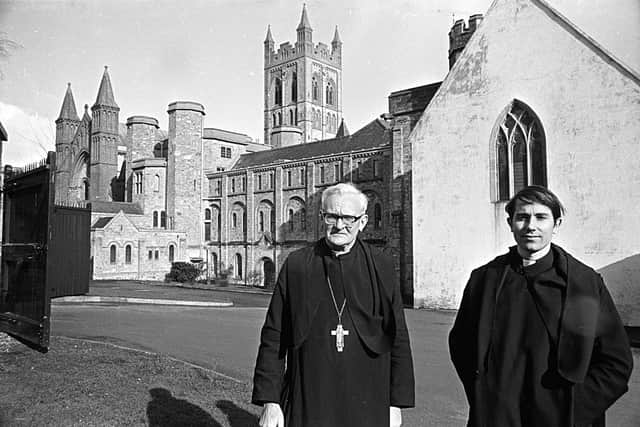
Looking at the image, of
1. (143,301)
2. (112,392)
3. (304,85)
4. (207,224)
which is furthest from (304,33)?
(112,392)

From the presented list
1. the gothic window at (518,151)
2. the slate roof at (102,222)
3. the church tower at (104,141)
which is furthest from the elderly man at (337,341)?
the church tower at (104,141)

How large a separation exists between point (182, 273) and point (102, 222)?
8260 millimetres

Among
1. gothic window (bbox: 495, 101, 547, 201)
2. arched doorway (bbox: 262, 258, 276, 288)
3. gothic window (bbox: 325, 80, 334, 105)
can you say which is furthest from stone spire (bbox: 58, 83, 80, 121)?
gothic window (bbox: 495, 101, 547, 201)

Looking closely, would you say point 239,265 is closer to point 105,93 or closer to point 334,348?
point 105,93

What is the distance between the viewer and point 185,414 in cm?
527

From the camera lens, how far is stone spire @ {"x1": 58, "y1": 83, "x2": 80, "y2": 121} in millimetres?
62594

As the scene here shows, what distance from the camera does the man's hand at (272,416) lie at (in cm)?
310

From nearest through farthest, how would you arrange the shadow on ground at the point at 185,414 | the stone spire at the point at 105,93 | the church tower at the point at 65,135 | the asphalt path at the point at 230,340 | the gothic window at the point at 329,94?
the shadow on ground at the point at 185,414, the asphalt path at the point at 230,340, the stone spire at the point at 105,93, the church tower at the point at 65,135, the gothic window at the point at 329,94

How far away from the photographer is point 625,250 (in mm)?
14172

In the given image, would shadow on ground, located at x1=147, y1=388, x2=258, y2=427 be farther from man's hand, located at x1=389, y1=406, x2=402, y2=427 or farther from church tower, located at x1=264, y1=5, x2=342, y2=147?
church tower, located at x1=264, y1=5, x2=342, y2=147

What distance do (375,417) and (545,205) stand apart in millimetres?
1611

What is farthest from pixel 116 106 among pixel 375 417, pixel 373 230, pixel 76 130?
pixel 375 417

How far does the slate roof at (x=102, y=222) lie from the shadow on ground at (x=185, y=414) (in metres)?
42.7

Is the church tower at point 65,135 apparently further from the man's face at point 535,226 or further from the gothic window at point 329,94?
the man's face at point 535,226
